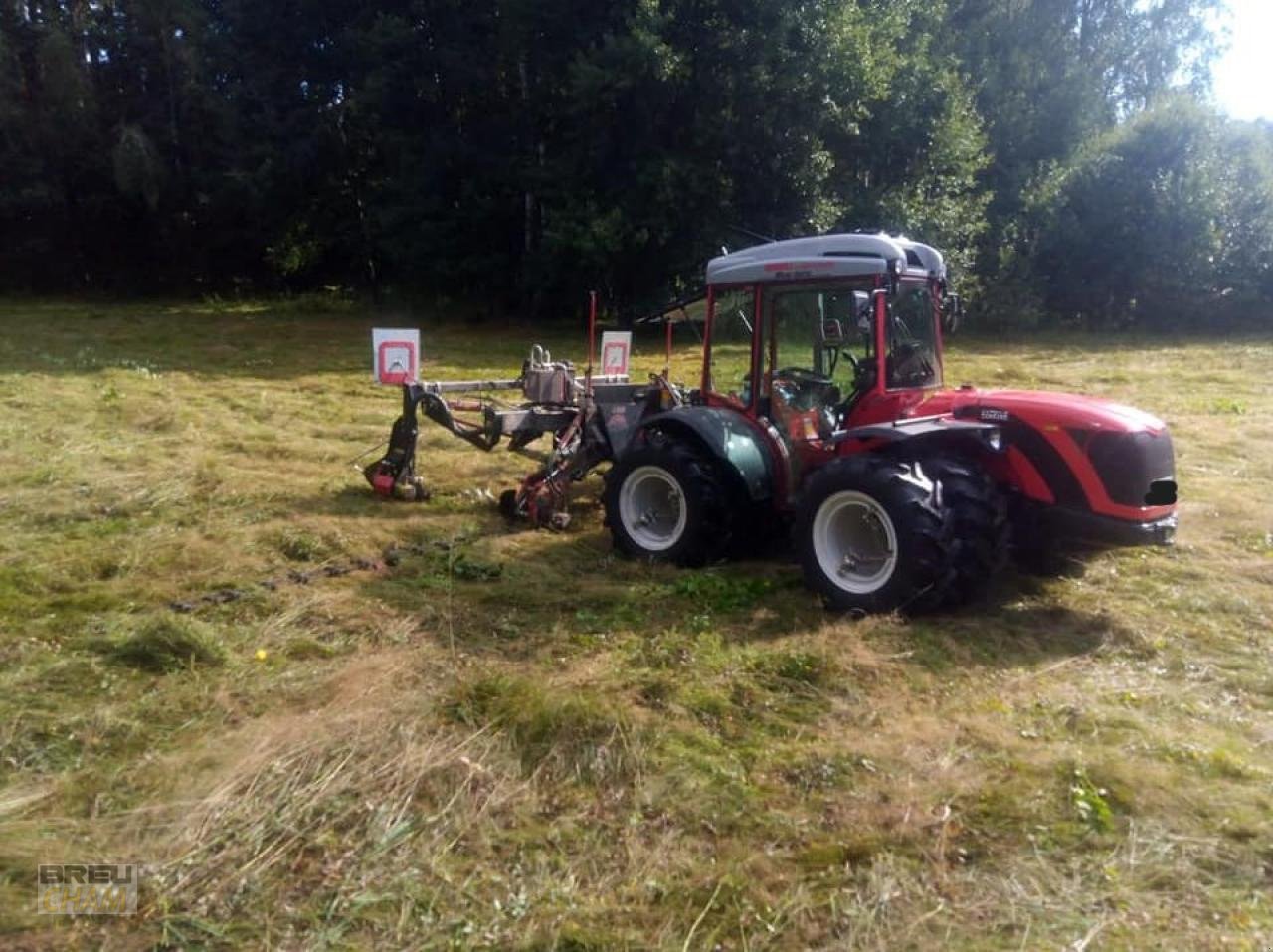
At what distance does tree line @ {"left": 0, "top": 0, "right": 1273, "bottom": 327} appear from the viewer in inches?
825

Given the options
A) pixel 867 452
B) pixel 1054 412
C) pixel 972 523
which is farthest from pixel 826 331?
pixel 972 523

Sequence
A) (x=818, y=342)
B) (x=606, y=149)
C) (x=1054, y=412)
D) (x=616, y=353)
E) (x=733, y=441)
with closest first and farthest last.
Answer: (x=1054, y=412) < (x=818, y=342) < (x=733, y=441) < (x=616, y=353) < (x=606, y=149)

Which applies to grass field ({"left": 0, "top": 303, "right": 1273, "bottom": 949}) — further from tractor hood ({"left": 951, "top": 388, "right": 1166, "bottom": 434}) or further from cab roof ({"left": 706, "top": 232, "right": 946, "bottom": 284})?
cab roof ({"left": 706, "top": 232, "right": 946, "bottom": 284})

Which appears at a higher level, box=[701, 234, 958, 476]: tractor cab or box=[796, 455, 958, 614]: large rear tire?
box=[701, 234, 958, 476]: tractor cab

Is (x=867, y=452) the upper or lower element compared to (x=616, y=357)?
lower

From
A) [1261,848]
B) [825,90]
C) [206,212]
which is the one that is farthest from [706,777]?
[206,212]

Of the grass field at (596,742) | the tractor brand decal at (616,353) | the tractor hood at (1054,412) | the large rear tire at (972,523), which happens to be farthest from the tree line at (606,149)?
the large rear tire at (972,523)

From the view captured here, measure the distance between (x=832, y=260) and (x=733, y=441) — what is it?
1.24 meters

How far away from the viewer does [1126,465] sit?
565 cm

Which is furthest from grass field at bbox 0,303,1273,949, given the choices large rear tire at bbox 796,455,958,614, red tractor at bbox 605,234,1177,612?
red tractor at bbox 605,234,1177,612

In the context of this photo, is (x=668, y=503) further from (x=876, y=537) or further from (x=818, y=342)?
(x=876, y=537)

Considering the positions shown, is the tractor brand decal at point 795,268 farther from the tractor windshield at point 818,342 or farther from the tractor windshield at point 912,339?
the tractor windshield at point 912,339

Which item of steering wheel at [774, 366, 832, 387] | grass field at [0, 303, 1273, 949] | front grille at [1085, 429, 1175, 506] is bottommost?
grass field at [0, 303, 1273, 949]

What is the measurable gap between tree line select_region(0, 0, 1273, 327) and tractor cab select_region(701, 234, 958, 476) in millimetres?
14242
